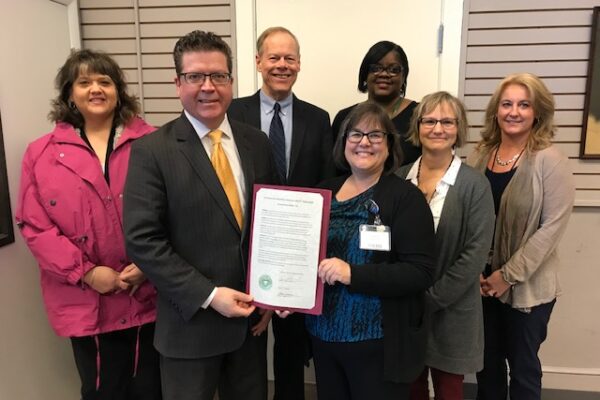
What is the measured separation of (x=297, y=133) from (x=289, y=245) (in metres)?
0.75

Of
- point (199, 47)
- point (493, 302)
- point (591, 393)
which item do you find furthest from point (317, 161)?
point (591, 393)

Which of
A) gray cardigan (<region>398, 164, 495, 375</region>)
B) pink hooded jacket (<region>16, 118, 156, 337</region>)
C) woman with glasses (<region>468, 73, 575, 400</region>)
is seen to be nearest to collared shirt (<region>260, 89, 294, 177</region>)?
pink hooded jacket (<region>16, 118, 156, 337</region>)

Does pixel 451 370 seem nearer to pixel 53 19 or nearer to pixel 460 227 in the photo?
pixel 460 227

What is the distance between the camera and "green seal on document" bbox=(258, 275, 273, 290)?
4.70ft

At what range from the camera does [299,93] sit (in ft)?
8.50

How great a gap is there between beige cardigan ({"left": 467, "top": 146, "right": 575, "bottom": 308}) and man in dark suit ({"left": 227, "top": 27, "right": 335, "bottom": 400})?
792 mm

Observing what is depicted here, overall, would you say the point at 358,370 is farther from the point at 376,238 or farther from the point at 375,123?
the point at 375,123

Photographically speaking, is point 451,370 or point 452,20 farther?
point 452,20

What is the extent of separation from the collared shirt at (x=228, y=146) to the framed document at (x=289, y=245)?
0.33 ft

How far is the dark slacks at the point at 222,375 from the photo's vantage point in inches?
57.9

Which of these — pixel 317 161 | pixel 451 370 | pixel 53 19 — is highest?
pixel 53 19

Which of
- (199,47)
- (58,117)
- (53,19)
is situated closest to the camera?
(199,47)

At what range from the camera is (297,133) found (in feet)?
6.64

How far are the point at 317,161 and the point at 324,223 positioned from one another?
0.70 m
